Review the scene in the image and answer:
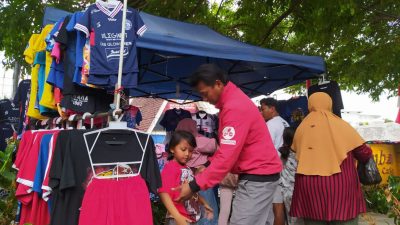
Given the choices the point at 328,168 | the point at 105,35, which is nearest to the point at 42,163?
the point at 105,35

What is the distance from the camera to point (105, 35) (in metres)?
4.27

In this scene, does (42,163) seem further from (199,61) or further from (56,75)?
(199,61)

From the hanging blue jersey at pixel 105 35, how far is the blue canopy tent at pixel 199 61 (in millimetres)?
711

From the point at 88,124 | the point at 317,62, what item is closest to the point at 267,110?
the point at 317,62

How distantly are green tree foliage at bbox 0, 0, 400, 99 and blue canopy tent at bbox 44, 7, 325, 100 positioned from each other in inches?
59.4

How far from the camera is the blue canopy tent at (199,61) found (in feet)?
17.5

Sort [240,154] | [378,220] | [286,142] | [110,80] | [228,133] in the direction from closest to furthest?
[228,133] → [240,154] → [110,80] → [286,142] → [378,220]

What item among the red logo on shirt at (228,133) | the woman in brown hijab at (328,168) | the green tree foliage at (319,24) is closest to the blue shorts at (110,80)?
the red logo on shirt at (228,133)

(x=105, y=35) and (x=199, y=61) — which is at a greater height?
(x=199, y=61)

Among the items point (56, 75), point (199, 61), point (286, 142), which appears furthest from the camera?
point (199, 61)

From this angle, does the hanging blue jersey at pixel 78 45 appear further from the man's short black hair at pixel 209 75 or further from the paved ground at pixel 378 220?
the paved ground at pixel 378 220

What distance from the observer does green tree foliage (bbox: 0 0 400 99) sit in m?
7.76

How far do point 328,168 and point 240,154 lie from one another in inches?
46.3

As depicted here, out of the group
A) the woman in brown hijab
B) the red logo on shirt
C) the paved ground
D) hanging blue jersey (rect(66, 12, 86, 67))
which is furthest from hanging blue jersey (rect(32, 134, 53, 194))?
the paved ground
